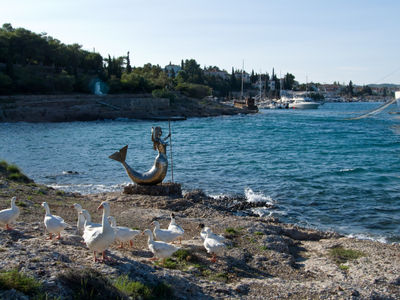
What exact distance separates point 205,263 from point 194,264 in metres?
0.30

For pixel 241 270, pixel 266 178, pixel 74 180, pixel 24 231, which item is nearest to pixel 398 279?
pixel 241 270

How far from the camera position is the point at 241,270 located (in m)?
8.80

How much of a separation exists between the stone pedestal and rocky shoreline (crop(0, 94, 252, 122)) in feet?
156

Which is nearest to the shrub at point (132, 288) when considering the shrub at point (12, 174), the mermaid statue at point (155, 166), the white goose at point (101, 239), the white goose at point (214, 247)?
the white goose at point (101, 239)

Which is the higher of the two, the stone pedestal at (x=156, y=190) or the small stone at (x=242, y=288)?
the small stone at (x=242, y=288)

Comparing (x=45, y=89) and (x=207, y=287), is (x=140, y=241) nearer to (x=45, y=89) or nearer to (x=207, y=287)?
(x=207, y=287)

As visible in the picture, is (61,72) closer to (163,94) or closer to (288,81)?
(163,94)

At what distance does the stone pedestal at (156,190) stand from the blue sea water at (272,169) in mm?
3254

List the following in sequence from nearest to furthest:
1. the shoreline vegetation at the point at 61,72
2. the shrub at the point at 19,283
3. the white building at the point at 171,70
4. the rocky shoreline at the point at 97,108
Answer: the shrub at the point at 19,283
the rocky shoreline at the point at 97,108
the shoreline vegetation at the point at 61,72
the white building at the point at 171,70

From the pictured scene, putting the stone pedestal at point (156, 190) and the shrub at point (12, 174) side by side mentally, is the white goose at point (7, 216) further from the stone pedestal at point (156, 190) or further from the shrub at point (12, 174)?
the shrub at point (12, 174)

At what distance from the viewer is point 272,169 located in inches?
1038

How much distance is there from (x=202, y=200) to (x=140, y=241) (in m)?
6.77

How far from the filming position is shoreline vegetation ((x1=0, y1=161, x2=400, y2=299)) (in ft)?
19.7

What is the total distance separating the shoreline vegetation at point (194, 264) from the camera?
19.7 ft
